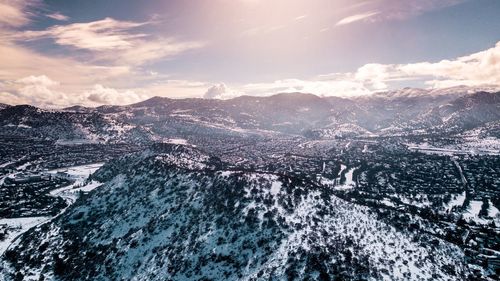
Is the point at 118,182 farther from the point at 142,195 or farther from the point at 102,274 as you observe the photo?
the point at 102,274

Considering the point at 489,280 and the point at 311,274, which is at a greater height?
the point at 311,274

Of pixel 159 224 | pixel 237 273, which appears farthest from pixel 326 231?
pixel 159 224

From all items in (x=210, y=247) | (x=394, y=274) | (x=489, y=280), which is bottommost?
(x=489, y=280)

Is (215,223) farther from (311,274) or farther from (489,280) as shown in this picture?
(489,280)

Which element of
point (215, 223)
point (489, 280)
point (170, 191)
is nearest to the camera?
point (489, 280)

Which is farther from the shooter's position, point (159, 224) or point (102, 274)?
point (159, 224)

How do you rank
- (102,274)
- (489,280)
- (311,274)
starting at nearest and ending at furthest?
(311,274), (489,280), (102,274)
